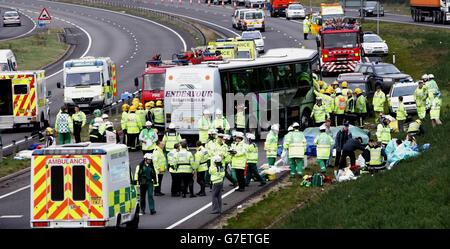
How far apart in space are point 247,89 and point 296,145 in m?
A: 9.80

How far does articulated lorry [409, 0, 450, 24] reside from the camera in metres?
91.3

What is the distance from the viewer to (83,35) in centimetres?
9994

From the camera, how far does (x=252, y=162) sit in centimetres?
3306

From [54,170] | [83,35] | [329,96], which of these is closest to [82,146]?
[54,170]

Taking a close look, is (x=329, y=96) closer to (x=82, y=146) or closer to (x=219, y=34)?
(x=82, y=146)

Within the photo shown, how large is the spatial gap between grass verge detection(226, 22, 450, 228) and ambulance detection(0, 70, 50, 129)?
1696cm

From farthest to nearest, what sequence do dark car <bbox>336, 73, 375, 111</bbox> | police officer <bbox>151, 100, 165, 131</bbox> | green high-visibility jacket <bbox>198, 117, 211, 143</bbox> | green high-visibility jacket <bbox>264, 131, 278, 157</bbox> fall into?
1. dark car <bbox>336, 73, 375, 111</bbox>
2. police officer <bbox>151, 100, 165, 131</bbox>
3. green high-visibility jacket <bbox>198, 117, 211, 143</bbox>
4. green high-visibility jacket <bbox>264, 131, 278, 157</bbox>

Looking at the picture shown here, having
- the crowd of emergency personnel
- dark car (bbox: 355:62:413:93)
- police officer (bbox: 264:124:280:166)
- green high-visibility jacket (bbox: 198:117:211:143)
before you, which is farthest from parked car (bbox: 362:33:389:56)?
police officer (bbox: 264:124:280:166)

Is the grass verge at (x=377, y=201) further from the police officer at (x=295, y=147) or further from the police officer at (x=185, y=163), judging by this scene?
the police officer at (x=185, y=163)

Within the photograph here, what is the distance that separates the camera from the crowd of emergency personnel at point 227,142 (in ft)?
102

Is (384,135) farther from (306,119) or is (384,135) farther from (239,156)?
(306,119)

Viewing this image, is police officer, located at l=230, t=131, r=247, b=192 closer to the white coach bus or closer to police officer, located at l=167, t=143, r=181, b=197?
police officer, located at l=167, t=143, r=181, b=197

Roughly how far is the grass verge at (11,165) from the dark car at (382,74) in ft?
62.2
